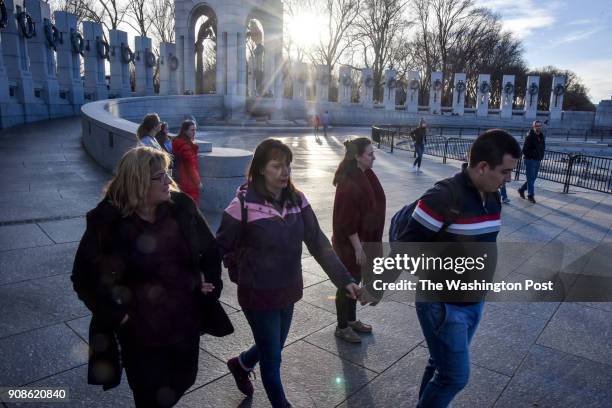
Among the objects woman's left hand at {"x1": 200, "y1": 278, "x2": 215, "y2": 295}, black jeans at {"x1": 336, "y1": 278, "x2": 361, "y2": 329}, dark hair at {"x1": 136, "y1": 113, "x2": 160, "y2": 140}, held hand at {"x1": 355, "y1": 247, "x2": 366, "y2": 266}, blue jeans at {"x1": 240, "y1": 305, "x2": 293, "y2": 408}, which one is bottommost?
black jeans at {"x1": 336, "y1": 278, "x2": 361, "y2": 329}

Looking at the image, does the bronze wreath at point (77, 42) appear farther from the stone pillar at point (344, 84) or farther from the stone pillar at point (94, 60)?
the stone pillar at point (344, 84)

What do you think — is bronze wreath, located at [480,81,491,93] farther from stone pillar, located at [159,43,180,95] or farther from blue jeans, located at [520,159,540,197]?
blue jeans, located at [520,159,540,197]

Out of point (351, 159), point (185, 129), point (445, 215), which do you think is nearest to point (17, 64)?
point (185, 129)

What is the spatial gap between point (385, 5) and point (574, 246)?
48.5 meters

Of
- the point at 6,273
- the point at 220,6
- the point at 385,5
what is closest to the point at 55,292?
the point at 6,273

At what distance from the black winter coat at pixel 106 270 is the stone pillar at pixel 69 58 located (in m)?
25.7

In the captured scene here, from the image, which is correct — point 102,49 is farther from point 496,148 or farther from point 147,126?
point 496,148

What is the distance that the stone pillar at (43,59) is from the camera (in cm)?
2188

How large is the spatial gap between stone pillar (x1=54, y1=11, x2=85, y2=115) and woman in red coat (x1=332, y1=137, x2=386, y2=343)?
2501 cm

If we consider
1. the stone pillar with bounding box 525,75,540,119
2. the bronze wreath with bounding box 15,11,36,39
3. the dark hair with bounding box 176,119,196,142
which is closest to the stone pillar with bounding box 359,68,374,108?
the stone pillar with bounding box 525,75,540,119

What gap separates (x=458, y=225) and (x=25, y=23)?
2380cm

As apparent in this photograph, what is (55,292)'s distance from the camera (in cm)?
450

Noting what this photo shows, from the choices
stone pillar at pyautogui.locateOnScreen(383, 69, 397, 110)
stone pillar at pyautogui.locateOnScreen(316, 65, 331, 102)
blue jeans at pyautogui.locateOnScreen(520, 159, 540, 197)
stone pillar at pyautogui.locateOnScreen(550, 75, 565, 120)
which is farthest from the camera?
stone pillar at pyautogui.locateOnScreen(550, 75, 565, 120)

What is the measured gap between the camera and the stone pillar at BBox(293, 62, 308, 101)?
42469 millimetres
